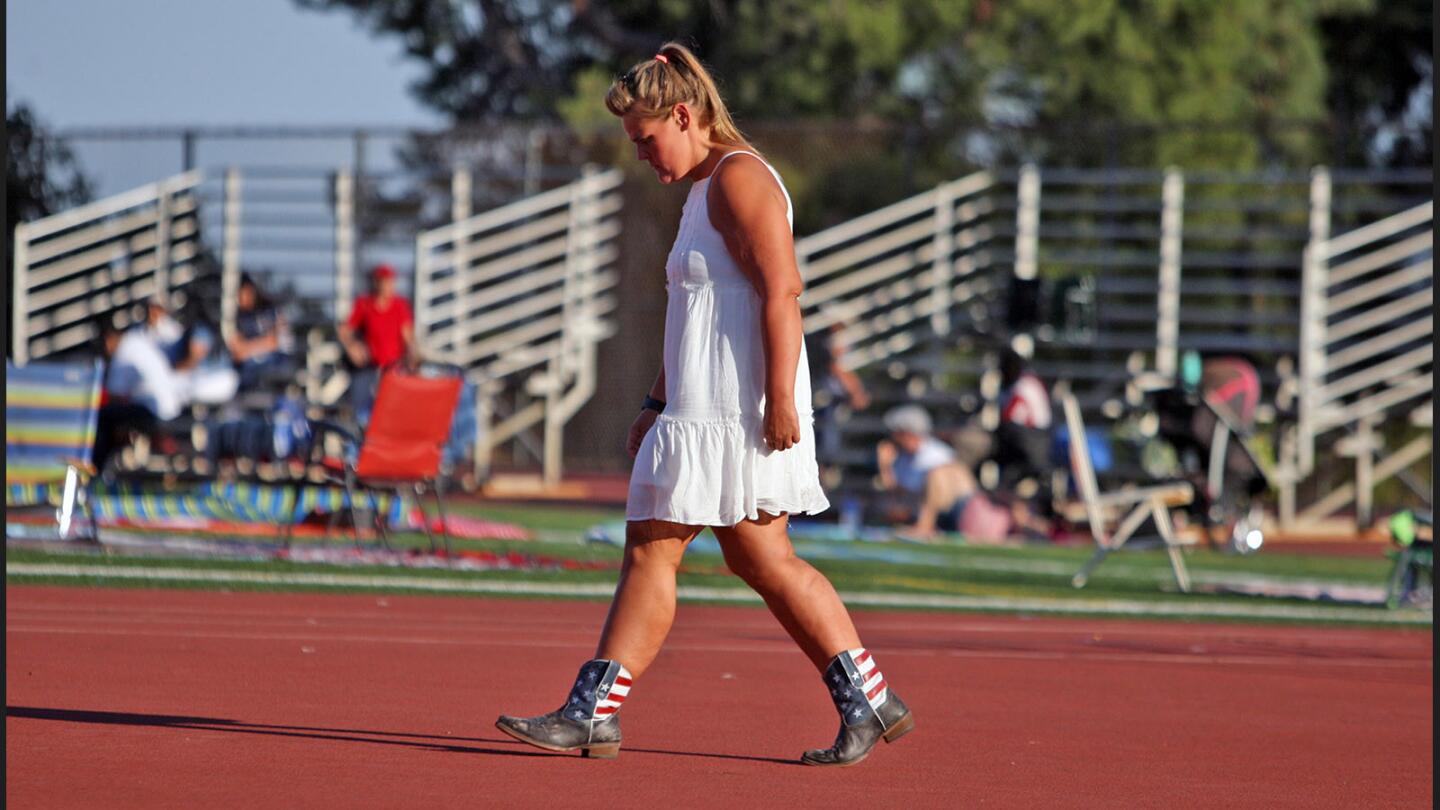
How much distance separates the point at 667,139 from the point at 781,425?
0.89m

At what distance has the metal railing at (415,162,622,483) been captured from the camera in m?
28.2

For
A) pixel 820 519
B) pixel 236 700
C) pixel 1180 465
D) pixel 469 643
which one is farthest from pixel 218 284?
pixel 236 700

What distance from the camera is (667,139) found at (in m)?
6.44

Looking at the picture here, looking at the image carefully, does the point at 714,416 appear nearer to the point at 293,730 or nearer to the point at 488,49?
the point at 293,730

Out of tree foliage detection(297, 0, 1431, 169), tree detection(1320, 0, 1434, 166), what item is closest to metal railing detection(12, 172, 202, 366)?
tree foliage detection(297, 0, 1431, 169)

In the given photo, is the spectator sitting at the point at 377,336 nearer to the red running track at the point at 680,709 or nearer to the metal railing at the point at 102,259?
the red running track at the point at 680,709

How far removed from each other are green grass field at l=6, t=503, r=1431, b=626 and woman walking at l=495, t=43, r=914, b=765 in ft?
19.3

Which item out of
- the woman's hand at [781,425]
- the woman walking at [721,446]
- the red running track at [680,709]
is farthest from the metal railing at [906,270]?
the woman's hand at [781,425]

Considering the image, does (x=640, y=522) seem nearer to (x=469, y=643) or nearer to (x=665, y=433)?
(x=665, y=433)

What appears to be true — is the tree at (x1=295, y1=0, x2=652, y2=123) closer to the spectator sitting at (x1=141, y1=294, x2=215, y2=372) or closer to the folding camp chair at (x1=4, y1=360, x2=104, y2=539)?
the spectator sitting at (x1=141, y1=294, x2=215, y2=372)

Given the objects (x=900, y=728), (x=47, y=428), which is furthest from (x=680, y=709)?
(x=47, y=428)

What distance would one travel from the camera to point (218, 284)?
30.1 meters

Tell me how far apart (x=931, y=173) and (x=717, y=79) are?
2190 cm

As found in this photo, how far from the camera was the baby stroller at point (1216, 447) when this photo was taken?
1955 centimetres
